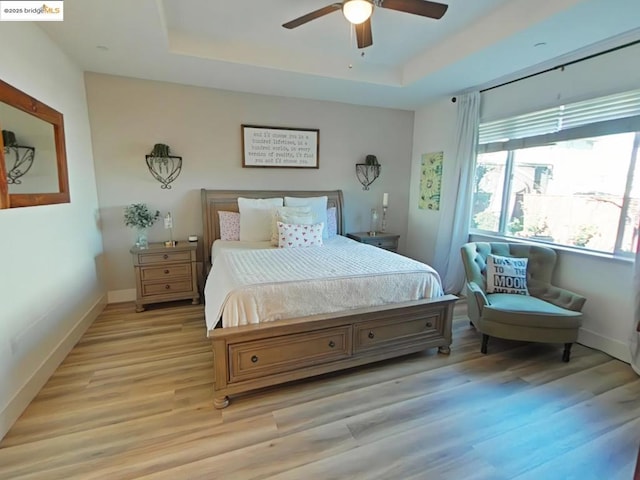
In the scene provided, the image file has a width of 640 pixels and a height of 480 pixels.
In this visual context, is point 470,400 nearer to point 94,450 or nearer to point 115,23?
point 94,450

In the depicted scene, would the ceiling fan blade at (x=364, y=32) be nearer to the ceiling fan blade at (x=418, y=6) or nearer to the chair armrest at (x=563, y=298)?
the ceiling fan blade at (x=418, y=6)

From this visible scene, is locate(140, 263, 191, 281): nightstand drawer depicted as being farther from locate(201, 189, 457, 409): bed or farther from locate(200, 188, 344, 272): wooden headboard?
locate(201, 189, 457, 409): bed

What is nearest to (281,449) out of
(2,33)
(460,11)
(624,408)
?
(624,408)

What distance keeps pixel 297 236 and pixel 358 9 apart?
2.04m

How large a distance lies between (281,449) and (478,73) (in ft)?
12.2

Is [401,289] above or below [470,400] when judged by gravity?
above

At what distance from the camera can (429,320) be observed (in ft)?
8.45

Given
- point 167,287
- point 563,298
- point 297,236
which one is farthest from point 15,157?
point 563,298

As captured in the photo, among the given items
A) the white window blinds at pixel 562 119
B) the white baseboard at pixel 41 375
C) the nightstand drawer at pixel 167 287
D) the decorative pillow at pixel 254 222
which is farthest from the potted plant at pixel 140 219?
the white window blinds at pixel 562 119

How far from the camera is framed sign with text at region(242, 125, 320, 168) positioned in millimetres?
3957

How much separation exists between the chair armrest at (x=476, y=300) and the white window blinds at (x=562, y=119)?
1.70 metres

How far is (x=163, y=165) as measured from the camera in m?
3.66

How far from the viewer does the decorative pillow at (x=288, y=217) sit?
3.52 meters

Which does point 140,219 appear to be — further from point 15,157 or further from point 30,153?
point 15,157
